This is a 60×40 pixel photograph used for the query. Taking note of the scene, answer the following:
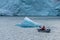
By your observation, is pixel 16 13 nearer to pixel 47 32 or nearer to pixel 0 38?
pixel 47 32

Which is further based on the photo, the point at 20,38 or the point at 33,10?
the point at 33,10

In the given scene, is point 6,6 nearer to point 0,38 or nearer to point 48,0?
point 48,0

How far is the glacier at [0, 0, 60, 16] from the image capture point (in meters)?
9.49

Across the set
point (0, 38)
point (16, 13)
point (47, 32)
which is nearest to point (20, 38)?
point (0, 38)

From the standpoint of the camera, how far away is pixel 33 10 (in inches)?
380

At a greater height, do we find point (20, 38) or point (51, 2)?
point (51, 2)

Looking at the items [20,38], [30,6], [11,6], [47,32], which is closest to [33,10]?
[30,6]

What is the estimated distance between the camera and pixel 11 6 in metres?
9.70

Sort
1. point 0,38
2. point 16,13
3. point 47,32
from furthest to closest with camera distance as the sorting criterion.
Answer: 1. point 16,13
2. point 47,32
3. point 0,38

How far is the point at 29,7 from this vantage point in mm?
9711

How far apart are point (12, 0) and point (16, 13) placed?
700 millimetres

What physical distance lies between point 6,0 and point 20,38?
6447mm

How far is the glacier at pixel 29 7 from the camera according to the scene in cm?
949

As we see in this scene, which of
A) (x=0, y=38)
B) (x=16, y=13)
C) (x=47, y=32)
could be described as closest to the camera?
(x=0, y=38)
